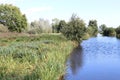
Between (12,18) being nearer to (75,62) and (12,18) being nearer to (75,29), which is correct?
(75,29)

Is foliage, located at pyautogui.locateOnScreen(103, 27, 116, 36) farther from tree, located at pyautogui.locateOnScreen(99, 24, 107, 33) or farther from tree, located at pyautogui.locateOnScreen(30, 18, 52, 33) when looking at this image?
tree, located at pyautogui.locateOnScreen(30, 18, 52, 33)

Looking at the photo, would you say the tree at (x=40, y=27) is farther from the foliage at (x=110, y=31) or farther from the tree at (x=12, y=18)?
the foliage at (x=110, y=31)

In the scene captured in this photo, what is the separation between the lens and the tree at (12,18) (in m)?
64.2

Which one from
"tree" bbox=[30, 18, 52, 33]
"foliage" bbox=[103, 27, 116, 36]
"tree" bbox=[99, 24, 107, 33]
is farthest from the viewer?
"tree" bbox=[99, 24, 107, 33]

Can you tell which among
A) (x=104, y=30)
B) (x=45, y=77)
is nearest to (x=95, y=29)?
(x=104, y=30)

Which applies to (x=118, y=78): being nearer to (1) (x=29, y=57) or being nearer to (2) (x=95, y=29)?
(1) (x=29, y=57)

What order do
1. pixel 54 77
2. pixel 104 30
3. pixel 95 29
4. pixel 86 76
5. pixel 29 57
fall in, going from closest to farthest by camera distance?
1. pixel 54 77
2. pixel 29 57
3. pixel 86 76
4. pixel 95 29
5. pixel 104 30

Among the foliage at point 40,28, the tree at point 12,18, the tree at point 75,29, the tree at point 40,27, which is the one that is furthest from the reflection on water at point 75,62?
the tree at point 40,27

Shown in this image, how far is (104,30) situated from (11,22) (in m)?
41.1

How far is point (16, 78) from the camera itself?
35.6ft

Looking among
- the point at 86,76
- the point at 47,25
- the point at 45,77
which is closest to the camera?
the point at 45,77

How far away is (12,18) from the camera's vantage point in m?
65.1

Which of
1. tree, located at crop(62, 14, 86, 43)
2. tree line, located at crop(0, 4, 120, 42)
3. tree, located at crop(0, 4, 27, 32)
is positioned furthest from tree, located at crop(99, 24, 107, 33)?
tree, located at crop(62, 14, 86, 43)

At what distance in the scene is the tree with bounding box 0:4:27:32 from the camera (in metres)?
64.2
